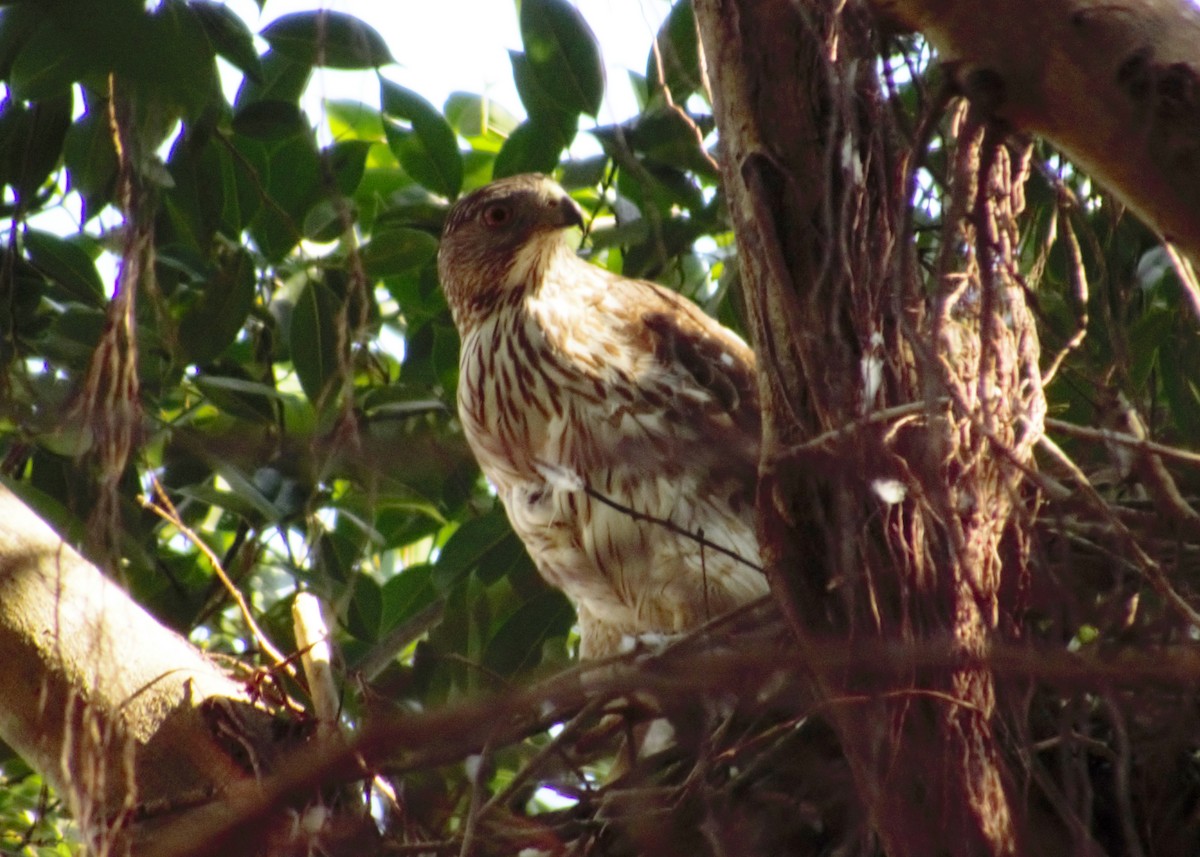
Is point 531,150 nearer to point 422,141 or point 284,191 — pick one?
point 422,141

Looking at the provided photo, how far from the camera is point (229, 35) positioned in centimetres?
316

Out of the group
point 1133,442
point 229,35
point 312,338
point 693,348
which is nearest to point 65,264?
point 312,338

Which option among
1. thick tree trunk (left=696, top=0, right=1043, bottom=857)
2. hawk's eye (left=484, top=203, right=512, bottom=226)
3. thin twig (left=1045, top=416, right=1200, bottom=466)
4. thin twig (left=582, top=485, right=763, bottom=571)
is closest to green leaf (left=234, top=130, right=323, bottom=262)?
hawk's eye (left=484, top=203, right=512, bottom=226)

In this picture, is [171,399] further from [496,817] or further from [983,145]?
[983,145]

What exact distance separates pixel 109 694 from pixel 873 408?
1365 mm

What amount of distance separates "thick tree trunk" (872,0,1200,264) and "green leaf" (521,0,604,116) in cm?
192

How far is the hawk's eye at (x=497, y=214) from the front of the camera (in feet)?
13.6

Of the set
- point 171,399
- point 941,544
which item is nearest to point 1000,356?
point 941,544

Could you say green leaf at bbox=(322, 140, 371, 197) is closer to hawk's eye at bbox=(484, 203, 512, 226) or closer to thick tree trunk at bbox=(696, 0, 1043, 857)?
hawk's eye at bbox=(484, 203, 512, 226)

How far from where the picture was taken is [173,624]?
12.3 ft

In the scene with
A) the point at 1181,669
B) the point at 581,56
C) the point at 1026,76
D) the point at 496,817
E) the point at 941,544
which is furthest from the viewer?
the point at 581,56

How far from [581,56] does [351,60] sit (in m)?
0.52

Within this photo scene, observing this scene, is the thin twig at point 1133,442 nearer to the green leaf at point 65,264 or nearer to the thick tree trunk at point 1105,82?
the thick tree trunk at point 1105,82

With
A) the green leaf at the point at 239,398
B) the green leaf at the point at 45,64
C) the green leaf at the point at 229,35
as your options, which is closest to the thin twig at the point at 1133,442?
the green leaf at the point at 45,64
